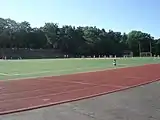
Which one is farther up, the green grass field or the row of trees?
the row of trees

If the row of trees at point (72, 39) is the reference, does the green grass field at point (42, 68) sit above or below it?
below

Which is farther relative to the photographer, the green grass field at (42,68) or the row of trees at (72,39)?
the row of trees at (72,39)

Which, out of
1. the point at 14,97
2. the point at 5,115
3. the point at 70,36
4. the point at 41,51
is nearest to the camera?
the point at 5,115

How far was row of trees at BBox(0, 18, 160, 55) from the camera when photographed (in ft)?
292

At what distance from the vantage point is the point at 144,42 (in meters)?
115

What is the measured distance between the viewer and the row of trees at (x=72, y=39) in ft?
292

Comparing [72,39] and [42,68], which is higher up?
[72,39]

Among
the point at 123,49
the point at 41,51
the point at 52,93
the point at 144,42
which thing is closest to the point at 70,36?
the point at 41,51

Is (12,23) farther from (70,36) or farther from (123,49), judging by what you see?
(123,49)

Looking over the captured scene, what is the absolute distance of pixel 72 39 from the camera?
100 meters

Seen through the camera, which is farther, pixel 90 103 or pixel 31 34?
pixel 31 34

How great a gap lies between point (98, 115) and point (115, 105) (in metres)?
1.53

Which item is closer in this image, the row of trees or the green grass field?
the green grass field

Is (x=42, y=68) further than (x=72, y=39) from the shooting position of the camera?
No
